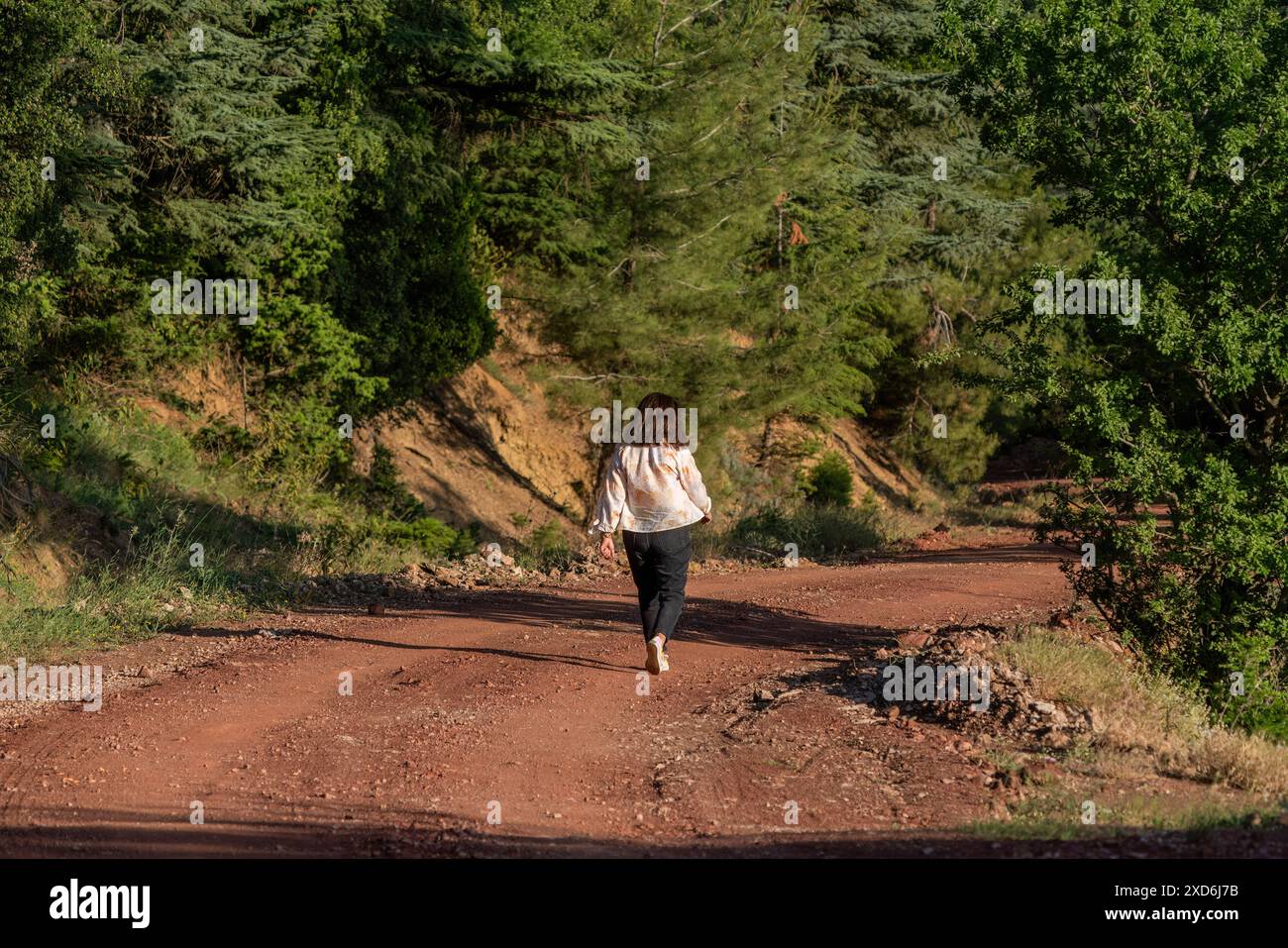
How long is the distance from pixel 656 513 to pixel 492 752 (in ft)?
9.24

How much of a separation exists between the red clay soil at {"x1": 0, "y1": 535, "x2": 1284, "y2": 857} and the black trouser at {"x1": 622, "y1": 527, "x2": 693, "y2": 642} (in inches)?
18.8

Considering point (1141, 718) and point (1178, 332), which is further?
point (1178, 332)

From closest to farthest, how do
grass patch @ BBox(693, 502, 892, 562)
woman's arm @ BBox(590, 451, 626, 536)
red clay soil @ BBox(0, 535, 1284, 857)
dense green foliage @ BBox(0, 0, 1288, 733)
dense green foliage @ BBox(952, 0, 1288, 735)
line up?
1. red clay soil @ BBox(0, 535, 1284, 857)
2. woman's arm @ BBox(590, 451, 626, 536)
3. dense green foliage @ BBox(952, 0, 1288, 735)
4. dense green foliage @ BBox(0, 0, 1288, 733)
5. grass patch @ BBox(693, 502, 892, 562)

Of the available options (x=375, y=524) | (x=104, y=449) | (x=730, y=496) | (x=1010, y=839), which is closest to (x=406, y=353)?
(x=375, y=524)

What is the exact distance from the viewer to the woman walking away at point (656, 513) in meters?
10.5

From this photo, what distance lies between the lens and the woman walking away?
10.5 meters

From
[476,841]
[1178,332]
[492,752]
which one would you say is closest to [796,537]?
[1178,332]

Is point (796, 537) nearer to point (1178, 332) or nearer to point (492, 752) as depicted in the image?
point (1178, 332)

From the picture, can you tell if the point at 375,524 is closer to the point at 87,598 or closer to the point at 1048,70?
the point at 87,598

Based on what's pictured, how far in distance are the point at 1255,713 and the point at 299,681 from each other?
23.6ft

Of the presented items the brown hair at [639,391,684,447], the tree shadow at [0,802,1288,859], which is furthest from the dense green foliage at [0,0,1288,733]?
the tree shadow at [0,802,1288,859]

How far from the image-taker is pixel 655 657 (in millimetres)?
10555

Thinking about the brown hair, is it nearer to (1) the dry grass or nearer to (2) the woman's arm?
(2) the woman's arm

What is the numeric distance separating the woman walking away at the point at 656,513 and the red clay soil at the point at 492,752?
55 centimetres
